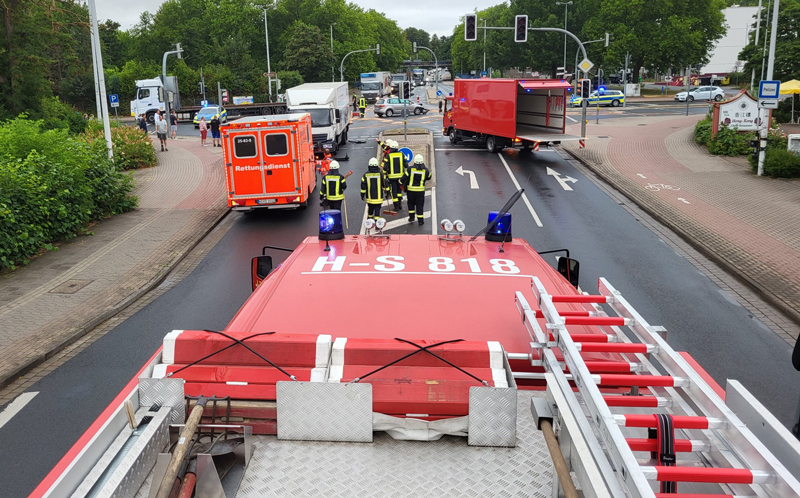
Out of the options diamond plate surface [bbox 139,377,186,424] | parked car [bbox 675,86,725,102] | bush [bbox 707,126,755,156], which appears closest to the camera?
diamond plate surface [bbox 139,377,186,424]

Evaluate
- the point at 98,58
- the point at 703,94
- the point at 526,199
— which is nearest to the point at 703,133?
the point at 526,199

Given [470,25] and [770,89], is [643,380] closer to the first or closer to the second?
[770,89]

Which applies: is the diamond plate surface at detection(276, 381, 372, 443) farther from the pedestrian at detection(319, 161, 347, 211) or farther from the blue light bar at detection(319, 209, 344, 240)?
the pedestrian at detection(319, 161, 347, 211)

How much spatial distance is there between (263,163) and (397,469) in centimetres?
1583

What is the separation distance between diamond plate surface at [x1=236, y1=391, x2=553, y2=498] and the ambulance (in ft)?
50.3

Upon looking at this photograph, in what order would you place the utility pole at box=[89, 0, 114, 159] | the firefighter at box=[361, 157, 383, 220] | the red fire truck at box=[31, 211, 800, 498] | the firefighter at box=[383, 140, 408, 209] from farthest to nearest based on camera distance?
the utility pole at box=[89, 0, 114, 159]
the firefighter at box=[383, 140, 408, 209]
the firefighter at box=[361, 157, 383, 220]
the red fire truck at box=[31, 211, 800, 498]

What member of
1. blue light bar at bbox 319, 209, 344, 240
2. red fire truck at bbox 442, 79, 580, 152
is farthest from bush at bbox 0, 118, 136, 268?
red fire truck at bbox 442, 79, 580, 152

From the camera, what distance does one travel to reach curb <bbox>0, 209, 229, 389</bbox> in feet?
29.4

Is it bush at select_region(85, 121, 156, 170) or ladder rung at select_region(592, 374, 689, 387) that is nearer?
ladder rung at select_region(592, 374, 689, 387)

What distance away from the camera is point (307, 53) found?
79.6m

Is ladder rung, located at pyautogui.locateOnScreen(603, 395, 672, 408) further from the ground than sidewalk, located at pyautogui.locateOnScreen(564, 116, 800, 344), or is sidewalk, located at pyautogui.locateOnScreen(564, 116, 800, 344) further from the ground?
ladder rung, located at pyautogui.locateOnScreen(603, 395, 672, 408)

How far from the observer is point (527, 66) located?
82.2 meters

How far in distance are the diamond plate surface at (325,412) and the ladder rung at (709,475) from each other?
1.38 metres

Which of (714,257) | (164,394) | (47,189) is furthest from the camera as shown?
(47,189)
